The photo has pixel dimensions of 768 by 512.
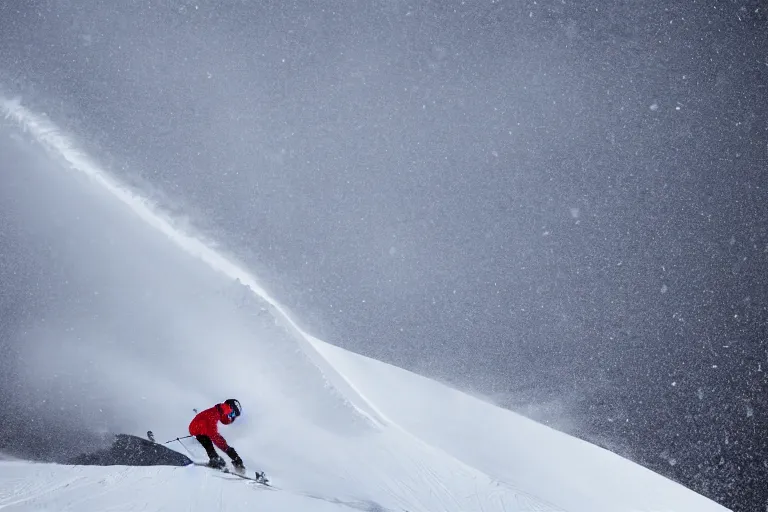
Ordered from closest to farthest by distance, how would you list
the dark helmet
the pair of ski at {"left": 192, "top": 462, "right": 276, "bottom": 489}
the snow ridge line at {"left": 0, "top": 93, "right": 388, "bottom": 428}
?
the dark helmet < the pair of ski at {"left": 192, "top": 462, "right": 276, "bottom": 489} < the snow ridge line at {"left": 0, "top": 93, "right": 388, "bottom": 428}

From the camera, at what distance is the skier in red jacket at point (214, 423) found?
257cm

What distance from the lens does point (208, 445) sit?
8.72ft

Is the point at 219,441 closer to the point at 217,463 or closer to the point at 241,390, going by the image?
the point at 217,463

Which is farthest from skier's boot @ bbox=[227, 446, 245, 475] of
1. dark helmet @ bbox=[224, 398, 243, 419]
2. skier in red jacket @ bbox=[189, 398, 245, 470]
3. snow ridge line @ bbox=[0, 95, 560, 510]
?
snow ridge line @ bbox=[0, 95, 560, 510]

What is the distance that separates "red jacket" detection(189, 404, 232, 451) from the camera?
2570mm

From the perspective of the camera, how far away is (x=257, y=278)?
287 cm

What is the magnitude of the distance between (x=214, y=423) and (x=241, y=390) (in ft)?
0.85

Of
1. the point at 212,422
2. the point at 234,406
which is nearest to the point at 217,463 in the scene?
the point at 212,422

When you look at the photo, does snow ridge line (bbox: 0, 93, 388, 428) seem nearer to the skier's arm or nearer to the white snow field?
the white snow field

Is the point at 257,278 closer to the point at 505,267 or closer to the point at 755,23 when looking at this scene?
the point at 505,267

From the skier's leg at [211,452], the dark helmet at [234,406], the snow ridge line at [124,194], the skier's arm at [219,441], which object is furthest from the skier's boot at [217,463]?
the snow ridge line at [124,194]

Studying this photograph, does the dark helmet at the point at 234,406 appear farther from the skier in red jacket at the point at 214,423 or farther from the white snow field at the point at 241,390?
the white snow field at the point at 241,390

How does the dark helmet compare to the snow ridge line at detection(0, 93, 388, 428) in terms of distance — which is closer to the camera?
the dark helmet

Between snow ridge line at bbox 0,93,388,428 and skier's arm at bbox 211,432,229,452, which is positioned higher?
snow ridge line at bbox 0,93,388,428
